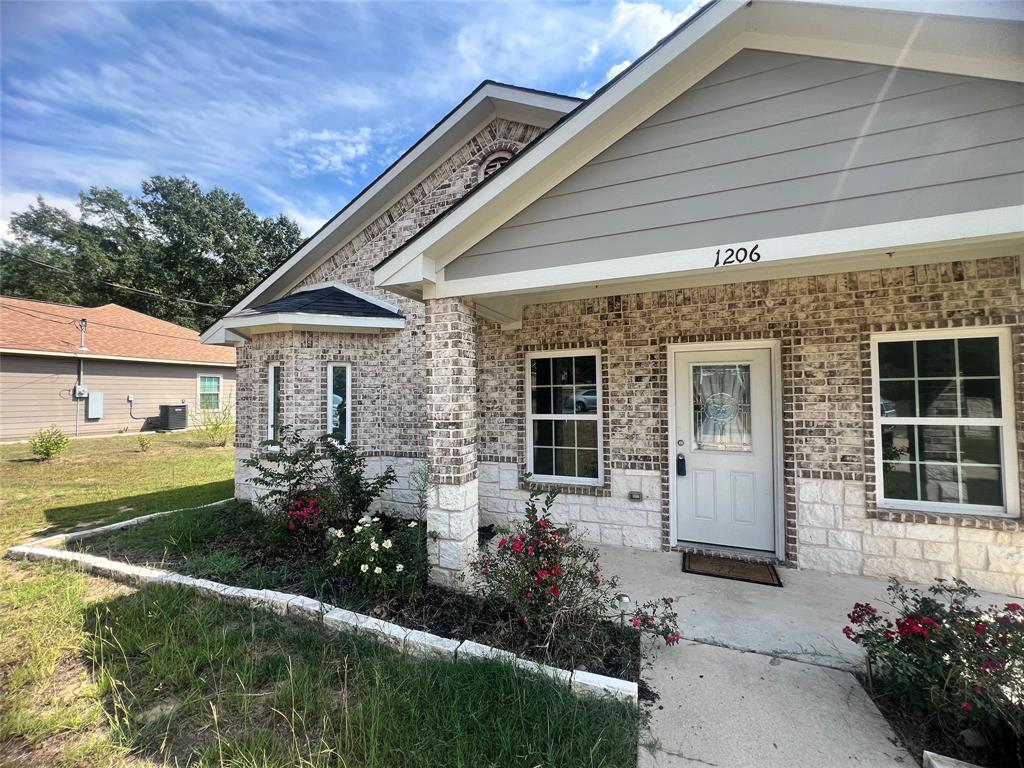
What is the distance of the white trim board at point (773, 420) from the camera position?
4.34 metres

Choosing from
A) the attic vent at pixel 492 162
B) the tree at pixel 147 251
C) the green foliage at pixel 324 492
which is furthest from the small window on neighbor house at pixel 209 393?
the attic vent at pixel 492 162

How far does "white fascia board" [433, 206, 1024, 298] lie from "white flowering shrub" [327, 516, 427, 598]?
245cm

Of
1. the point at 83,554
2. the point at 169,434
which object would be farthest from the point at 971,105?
the point at 169,434

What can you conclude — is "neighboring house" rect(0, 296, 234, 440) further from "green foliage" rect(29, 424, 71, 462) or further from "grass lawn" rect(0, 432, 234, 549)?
"green foliage" rect(29, 424, 71, 462)

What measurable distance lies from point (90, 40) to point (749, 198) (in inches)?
359

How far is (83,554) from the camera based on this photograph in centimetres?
462

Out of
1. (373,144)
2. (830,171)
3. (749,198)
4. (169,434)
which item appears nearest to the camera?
(830,171)

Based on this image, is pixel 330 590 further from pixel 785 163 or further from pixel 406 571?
pixel 785 163

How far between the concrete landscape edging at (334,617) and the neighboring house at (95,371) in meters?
13.5

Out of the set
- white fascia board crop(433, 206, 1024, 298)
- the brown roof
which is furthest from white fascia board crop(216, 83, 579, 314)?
the brown roof

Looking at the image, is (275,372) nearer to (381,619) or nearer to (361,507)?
(361,507)

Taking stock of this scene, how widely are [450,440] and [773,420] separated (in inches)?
139

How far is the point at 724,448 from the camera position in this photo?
4.64 metres

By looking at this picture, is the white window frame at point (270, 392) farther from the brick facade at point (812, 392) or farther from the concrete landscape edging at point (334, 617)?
the brick facade at point (812, 392)
